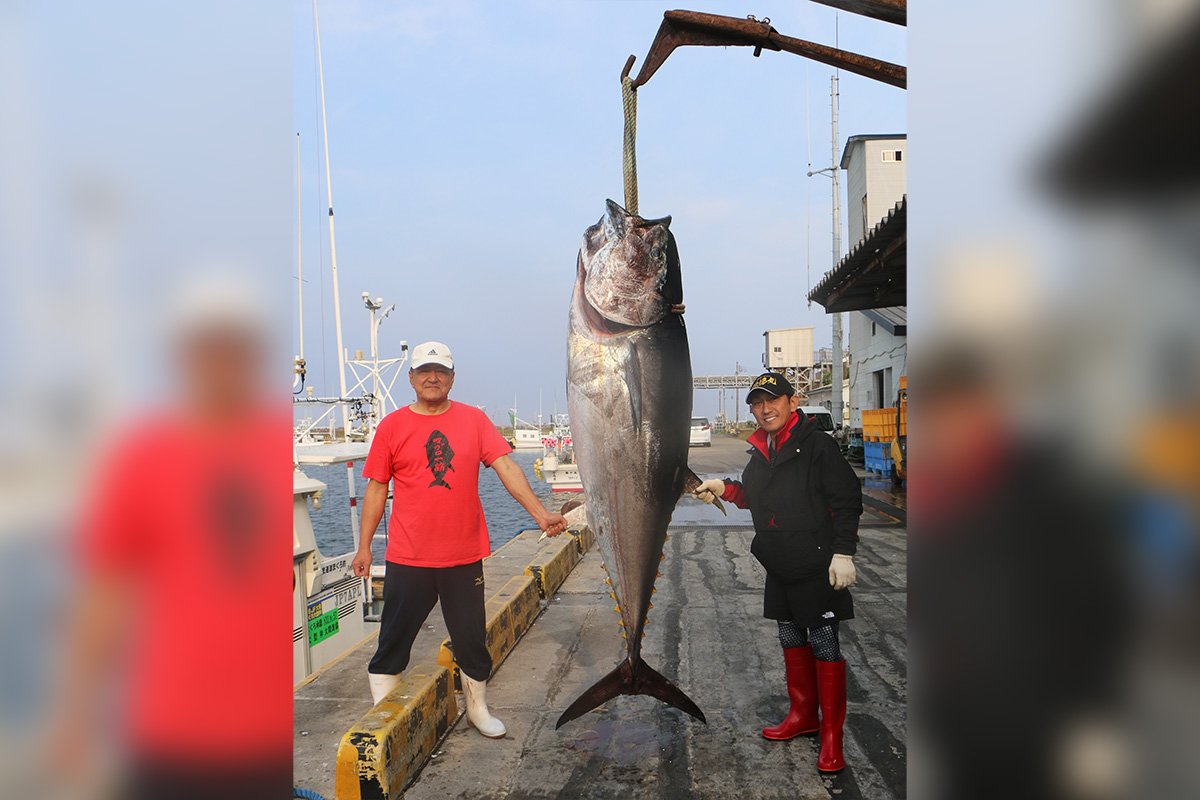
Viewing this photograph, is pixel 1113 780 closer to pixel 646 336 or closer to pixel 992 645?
pixel 992 645

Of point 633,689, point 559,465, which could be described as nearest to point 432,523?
point 633,689

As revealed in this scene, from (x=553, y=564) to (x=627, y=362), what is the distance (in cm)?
543

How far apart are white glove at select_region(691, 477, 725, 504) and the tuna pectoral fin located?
2.56 ft

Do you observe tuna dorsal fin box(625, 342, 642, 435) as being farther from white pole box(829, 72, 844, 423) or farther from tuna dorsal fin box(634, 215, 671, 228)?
white pole box(829, 72, 844, 423)

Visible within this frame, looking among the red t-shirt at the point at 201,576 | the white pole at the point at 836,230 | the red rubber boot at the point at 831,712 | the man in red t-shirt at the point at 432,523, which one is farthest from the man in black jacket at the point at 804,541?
the white pole at the point at 836,230

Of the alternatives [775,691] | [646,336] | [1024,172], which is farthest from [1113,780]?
[775,691]

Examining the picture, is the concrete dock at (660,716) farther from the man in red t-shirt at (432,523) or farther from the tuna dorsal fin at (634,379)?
the tuna dorsal fin at (634,379)

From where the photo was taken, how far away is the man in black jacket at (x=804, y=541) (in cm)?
346

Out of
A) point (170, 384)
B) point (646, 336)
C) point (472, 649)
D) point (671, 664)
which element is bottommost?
point (671, 664)

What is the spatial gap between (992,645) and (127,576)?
779mm

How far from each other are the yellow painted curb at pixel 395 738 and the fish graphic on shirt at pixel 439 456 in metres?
1.11

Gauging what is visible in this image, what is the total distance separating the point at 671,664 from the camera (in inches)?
196

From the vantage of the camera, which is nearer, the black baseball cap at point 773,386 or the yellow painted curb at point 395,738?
the yellow painted curb at point 395,738

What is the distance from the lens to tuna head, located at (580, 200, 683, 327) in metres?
2.46
